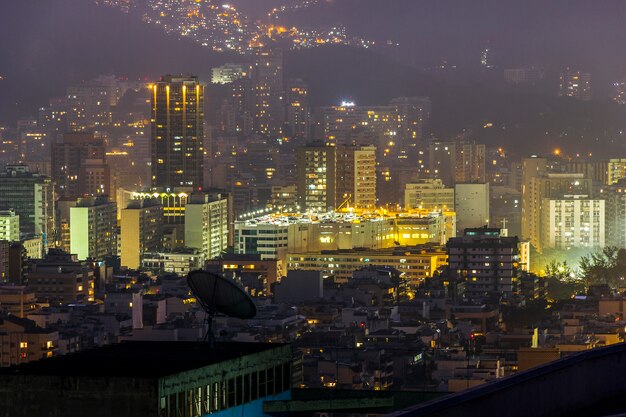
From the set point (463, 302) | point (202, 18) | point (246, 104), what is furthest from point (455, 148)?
point (463, 302)

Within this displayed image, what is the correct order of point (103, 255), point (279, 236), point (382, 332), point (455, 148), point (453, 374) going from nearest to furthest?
point (453, 374)
point (382, 332)
point (279, 236)
point (103, 255)
point (455, 148)

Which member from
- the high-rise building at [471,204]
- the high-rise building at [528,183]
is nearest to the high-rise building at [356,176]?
the high-rise building at [471,204]

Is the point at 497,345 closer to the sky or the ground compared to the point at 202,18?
closer to the ground

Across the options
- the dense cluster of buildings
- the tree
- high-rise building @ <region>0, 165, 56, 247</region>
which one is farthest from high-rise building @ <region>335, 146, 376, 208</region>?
the tree

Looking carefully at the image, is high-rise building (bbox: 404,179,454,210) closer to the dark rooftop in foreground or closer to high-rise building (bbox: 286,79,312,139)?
high-rise building (bbox: 286,79,312,139)

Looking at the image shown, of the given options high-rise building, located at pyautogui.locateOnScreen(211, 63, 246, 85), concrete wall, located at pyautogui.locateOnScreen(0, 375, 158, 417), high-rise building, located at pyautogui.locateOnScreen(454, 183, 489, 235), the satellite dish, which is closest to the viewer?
concrete wall, located at pyautogui.locateOnScreen(0, 375, 158, 417)

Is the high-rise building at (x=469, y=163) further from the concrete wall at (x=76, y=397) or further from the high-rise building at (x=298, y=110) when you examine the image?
the concrete wall at (x=76, y=397)

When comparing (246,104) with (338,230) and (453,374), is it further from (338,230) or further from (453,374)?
(453,374)

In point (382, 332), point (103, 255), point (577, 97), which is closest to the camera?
point (382, 332)
